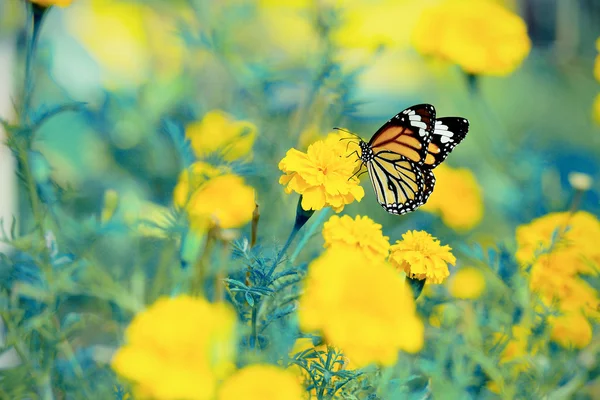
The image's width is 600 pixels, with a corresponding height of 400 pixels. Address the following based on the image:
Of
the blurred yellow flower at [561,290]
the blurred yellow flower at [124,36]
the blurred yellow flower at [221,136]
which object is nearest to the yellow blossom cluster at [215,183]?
the blurred yellow flower at [221,136]

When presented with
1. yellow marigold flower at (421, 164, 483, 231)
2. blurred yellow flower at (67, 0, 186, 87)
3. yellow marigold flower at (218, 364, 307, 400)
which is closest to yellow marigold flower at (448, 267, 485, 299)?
yellow marigold flower at (421, 164, 483, 231)

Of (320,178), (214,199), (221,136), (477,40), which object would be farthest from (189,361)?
(477,40)

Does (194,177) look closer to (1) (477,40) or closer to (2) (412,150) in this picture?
(2) (412,150)

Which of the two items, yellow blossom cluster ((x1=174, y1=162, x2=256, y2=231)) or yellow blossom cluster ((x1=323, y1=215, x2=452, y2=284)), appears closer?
yellow blossom cluster ((x1=323, y1=215, x2=452, y2=284))

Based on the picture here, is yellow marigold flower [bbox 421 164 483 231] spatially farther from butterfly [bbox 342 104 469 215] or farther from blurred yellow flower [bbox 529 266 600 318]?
blurred yellow flower [bbox 529 266 600 318]

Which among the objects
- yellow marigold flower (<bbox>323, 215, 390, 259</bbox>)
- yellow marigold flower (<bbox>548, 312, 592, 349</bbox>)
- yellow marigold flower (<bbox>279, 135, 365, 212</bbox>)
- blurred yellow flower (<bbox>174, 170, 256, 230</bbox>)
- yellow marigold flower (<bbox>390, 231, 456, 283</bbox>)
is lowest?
yellow marigold flower (<bbox>548, 312, 592, 349</bbox>)

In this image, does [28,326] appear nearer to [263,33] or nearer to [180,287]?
[180,287]
